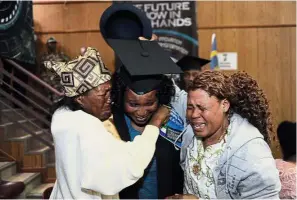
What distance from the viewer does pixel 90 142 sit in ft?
3.40

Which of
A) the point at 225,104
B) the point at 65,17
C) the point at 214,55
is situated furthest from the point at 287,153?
the point at 65,17

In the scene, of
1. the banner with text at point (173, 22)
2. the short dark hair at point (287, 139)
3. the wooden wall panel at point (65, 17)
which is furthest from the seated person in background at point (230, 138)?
the wooden wall panel at point (65, 17)

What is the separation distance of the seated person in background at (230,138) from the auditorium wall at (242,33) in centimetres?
361

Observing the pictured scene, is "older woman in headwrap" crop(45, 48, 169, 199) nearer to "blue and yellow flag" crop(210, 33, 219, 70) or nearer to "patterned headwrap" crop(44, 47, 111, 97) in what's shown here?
"patterned headwrap" crop(44, 47, 111, 97)

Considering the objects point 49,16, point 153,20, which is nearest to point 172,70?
point 153,20

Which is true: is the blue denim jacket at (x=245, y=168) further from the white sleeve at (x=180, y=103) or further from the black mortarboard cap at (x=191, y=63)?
the black mortarboard cap at (x=191, y=63)

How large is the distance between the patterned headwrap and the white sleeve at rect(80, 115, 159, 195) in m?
0.15

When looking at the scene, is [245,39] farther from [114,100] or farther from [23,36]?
[114,100]

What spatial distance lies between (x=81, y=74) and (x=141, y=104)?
303 mm

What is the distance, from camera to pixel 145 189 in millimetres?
1430

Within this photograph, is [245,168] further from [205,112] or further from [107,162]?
[107,162]

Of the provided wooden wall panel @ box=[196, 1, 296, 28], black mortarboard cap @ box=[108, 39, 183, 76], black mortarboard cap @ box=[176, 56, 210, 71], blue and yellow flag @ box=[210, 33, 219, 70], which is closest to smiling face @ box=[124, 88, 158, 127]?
black mortarboard cap @ box=[108, 39, 183, 76]

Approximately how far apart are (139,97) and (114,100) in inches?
5.5

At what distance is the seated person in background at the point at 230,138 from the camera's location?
99cm
